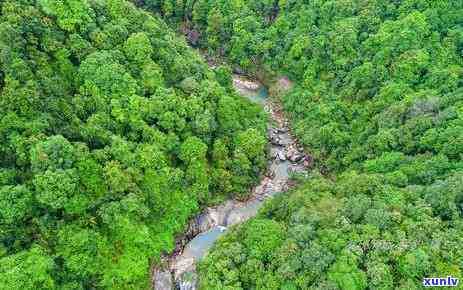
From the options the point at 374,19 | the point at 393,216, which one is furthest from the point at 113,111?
the point at 374,19

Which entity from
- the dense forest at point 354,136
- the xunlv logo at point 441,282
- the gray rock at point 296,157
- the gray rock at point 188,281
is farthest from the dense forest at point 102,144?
the xunlv logo at point 441,282

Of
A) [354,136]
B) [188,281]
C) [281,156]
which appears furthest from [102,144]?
[354,136]

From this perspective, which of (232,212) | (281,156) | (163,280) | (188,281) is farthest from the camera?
(281,156)

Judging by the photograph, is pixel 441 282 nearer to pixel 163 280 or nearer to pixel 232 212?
pixel 232 212

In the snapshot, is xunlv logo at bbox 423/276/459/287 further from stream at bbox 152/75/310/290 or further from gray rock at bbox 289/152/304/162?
gray rock at bbox 289/152/304/162

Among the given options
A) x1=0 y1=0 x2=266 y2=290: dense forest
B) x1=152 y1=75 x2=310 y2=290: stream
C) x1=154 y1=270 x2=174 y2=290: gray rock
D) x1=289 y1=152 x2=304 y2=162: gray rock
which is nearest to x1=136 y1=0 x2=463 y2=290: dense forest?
x1=289 y1=152 x2=304 y2=162: gray rock
